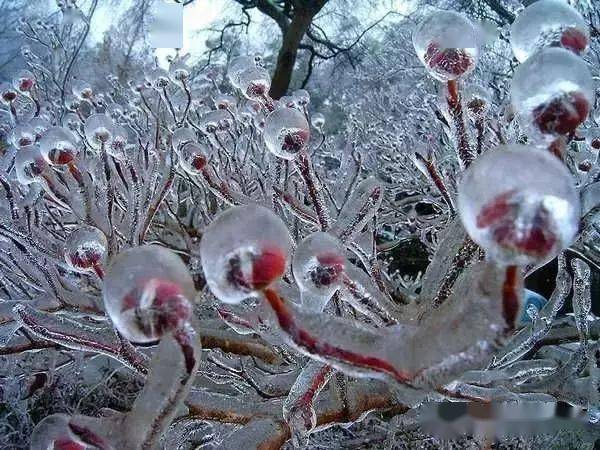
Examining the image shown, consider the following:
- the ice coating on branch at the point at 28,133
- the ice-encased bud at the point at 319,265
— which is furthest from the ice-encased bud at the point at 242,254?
the ice coating on branch at the point at 28,133

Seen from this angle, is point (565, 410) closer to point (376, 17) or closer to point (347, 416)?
point (347, 416)

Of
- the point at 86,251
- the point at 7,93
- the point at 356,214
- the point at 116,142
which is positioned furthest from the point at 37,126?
the point at 356,214

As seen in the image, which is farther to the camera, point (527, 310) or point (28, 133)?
point (527, 310)

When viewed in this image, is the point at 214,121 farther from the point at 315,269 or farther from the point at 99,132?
the point at 315,269

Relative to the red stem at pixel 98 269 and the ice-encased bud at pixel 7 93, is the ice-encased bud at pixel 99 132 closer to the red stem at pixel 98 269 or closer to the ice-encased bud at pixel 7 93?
the red stem at pixel 98 269

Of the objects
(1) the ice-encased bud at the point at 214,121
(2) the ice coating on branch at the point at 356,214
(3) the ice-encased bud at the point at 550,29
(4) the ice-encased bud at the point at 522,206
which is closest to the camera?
(4) the ice-encased bud at the point at 522,206

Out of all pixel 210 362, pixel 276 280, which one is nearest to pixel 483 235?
pixel 276 280

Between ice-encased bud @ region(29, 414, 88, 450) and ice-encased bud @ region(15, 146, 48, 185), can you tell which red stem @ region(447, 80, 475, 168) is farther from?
ice-encased bud @ region(15, 146, 48, 185)
